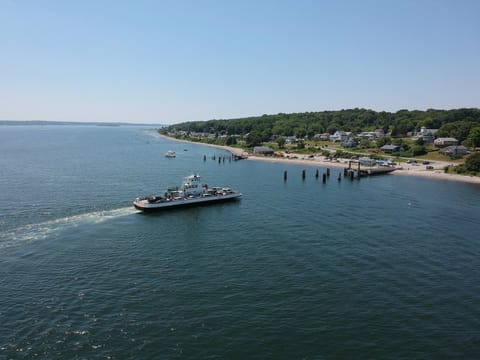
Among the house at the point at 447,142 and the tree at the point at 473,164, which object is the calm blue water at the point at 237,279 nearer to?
the tree at the point at 473,164

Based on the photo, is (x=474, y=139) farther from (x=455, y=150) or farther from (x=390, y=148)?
(x=390, y=148)

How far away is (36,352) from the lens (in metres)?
28.8

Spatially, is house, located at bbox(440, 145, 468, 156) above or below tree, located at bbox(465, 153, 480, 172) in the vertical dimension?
above

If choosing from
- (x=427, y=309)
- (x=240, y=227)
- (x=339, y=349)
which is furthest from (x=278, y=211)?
(x=339, y=349)

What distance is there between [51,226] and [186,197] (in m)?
27.2

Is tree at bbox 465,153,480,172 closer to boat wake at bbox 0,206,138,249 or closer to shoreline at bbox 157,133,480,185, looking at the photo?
shoreline at bbox 157,133,480,185

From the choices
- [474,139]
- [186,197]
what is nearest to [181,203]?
[186,197]

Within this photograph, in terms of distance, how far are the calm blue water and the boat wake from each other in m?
0.40

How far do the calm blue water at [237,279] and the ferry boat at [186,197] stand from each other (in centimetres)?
232

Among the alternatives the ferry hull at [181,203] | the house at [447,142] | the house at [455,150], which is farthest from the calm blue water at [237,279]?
the house at [447,142]

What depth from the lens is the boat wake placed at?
52.5 m

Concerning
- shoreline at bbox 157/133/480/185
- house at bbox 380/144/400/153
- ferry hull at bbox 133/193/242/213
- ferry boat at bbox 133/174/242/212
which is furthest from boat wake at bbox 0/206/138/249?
house at bbox 380/144/400/153

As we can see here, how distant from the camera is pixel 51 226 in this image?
58.4m

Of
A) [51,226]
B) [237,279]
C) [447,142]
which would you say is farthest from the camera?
[447,142]
